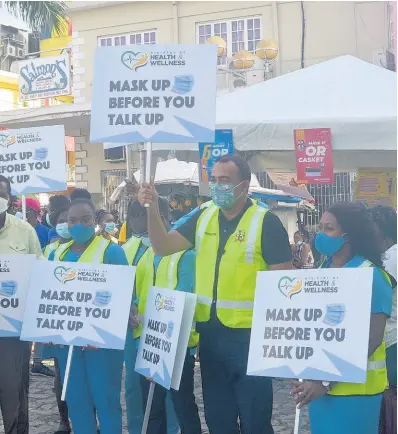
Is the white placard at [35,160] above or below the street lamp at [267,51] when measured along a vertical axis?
below

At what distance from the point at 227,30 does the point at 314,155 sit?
1526cm

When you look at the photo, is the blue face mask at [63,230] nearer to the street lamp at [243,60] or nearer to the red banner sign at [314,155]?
the red banner sign at [314,155]

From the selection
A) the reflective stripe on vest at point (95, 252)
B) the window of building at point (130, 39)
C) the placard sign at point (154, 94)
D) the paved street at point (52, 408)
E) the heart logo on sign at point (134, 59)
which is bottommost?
the paved street at point (52, 408)

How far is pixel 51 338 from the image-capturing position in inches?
178

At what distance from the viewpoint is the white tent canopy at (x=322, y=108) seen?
6.40 m

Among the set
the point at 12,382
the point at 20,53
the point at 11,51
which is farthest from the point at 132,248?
the point at 20,53

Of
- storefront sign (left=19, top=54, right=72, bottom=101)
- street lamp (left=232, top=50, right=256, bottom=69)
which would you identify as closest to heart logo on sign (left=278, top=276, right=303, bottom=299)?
street lamp (left=232, top=50, right=256, bottom=69)

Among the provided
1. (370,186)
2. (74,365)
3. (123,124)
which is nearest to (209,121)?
(123,124)

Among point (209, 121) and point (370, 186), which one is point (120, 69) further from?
point (370, 186)

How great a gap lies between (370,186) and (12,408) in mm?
4531

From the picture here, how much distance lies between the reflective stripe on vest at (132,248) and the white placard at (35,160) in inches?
43.1

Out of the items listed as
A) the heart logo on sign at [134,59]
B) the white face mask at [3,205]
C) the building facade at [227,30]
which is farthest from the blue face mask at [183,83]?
the building facade at [227,30]

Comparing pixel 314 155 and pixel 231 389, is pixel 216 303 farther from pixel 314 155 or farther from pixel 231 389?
pixel 314 155

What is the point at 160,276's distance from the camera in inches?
187
